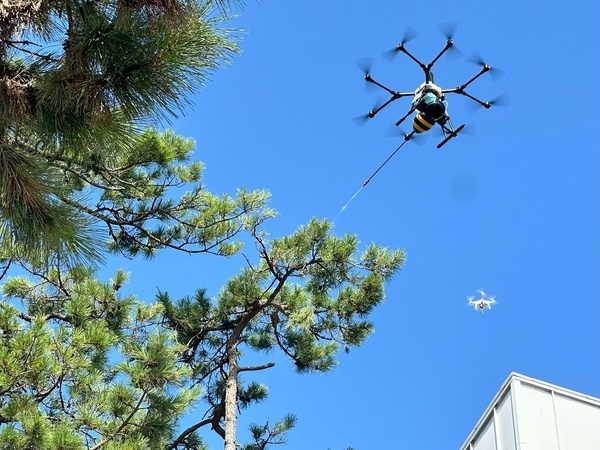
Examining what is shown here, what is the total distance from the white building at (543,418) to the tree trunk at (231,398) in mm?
2271

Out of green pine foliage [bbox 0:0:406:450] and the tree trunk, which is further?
the tree trunk

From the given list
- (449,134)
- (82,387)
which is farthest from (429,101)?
(82,387)

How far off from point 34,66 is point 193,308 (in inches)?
184

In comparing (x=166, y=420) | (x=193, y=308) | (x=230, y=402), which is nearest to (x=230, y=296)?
(x=193, y=308)

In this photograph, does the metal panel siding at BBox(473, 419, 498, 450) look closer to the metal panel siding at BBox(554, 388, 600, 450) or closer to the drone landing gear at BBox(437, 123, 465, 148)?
the metal panel siding at BBox(554, 388, 600, 450)

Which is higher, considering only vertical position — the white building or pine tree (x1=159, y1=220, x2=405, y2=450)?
pine tree (x1=159, y1=220, x2=405, y2=450)

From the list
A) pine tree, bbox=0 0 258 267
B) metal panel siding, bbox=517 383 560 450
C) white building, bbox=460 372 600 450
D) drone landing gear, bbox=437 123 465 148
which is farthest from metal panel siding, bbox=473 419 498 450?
pine tree, bbox=0 0 258 267

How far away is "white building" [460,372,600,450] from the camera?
4203 millimetres

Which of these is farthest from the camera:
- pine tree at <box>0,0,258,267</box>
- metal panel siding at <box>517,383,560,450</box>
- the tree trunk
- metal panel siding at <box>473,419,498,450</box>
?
the tree trunk

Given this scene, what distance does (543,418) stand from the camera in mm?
4250

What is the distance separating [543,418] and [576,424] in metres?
0.23

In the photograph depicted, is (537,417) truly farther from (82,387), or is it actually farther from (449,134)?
(82,387)

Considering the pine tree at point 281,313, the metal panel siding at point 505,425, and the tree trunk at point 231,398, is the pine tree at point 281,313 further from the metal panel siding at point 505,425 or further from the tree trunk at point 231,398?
the metal panel siding at point 505,425

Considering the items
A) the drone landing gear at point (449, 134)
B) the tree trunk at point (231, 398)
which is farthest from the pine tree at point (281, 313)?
the drone landing gear at point (449, 134)
